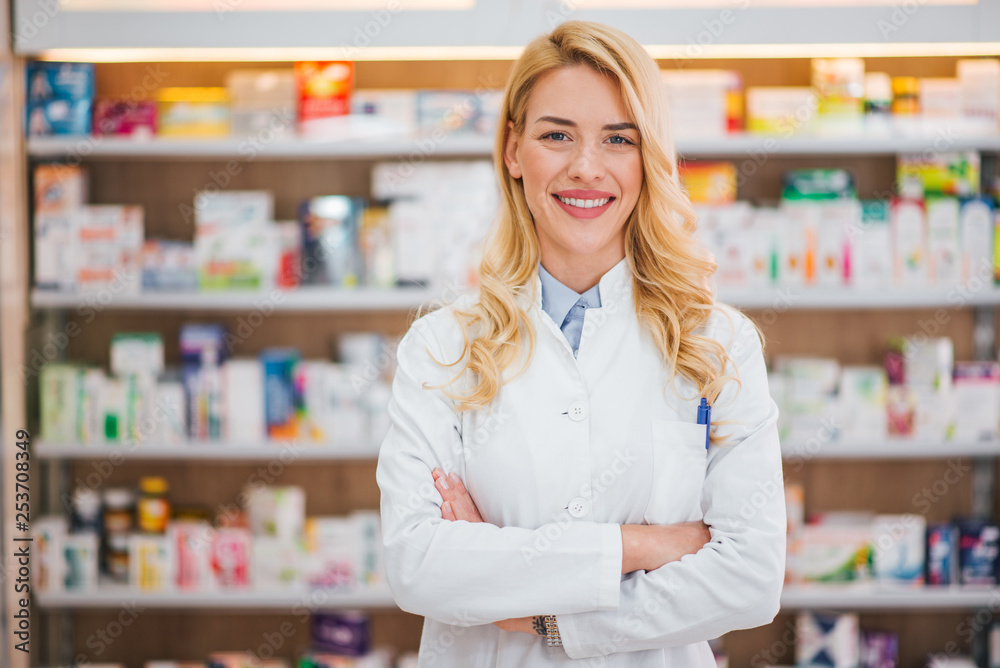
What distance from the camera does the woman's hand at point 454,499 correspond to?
1.42 m

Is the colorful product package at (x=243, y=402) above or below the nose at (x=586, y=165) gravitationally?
below

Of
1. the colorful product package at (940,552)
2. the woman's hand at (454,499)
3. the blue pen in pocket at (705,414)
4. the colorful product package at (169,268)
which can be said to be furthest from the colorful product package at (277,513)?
the colorful product package at (940,552)

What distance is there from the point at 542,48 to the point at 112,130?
201 centimetres

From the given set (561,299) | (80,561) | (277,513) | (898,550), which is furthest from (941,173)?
(80,561)

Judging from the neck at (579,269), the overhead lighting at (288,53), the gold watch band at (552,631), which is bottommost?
the gold watch band at (552,631)

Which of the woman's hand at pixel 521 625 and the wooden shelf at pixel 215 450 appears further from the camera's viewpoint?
the wooden shelf at pixel 215 450

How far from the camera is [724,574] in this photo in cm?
134

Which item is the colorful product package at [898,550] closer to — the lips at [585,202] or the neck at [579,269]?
the neck at [579,269]

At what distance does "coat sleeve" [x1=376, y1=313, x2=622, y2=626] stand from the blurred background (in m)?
1.43

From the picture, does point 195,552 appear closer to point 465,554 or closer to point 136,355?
point 136,355

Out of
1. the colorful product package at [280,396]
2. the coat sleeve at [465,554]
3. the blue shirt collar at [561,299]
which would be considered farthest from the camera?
the colorful product package at [280,396]

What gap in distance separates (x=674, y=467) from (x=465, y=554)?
37 cm

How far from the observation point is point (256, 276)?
2863mm

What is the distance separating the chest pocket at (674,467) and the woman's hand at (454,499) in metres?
0.29
